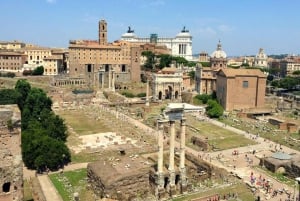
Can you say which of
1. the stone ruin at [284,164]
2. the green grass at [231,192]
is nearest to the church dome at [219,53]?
the stone ruin at [284,164]

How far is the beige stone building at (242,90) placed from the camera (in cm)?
7588

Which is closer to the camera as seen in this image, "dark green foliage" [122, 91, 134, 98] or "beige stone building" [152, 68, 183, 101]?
"beige stone building" [152, 68, 183, 101]

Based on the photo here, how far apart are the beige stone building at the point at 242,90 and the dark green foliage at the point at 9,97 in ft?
139

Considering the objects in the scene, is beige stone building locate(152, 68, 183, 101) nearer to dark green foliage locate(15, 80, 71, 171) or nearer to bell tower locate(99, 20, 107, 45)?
bell tower locate(99, 20, 107, 45)

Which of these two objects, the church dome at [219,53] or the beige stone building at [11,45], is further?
the beige stone building at [11,45]

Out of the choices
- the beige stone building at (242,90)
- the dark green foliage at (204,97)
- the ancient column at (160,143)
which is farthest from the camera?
the dark green foliage at (204,97)

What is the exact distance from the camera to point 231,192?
33.4m

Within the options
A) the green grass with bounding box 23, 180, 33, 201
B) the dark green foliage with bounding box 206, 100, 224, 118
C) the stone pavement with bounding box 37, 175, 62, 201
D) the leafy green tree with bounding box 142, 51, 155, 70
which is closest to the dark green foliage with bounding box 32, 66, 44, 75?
the leafy green tree with bounding box 142, 51, 155, 70

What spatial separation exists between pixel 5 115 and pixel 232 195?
72.1 feet

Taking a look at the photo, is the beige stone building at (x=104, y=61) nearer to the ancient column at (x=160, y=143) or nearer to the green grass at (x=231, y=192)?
the ancient column at (x=160, y=143)

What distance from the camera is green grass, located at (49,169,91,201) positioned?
106ft

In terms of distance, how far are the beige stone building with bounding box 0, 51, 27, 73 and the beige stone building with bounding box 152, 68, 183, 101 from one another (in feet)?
152

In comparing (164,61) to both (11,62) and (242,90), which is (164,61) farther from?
(11,62)

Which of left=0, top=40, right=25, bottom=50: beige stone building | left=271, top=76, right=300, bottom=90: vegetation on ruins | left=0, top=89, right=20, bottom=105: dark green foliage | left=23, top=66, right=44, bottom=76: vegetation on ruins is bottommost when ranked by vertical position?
left=0, top=89, right=20, bottom=105: dark green foliage
